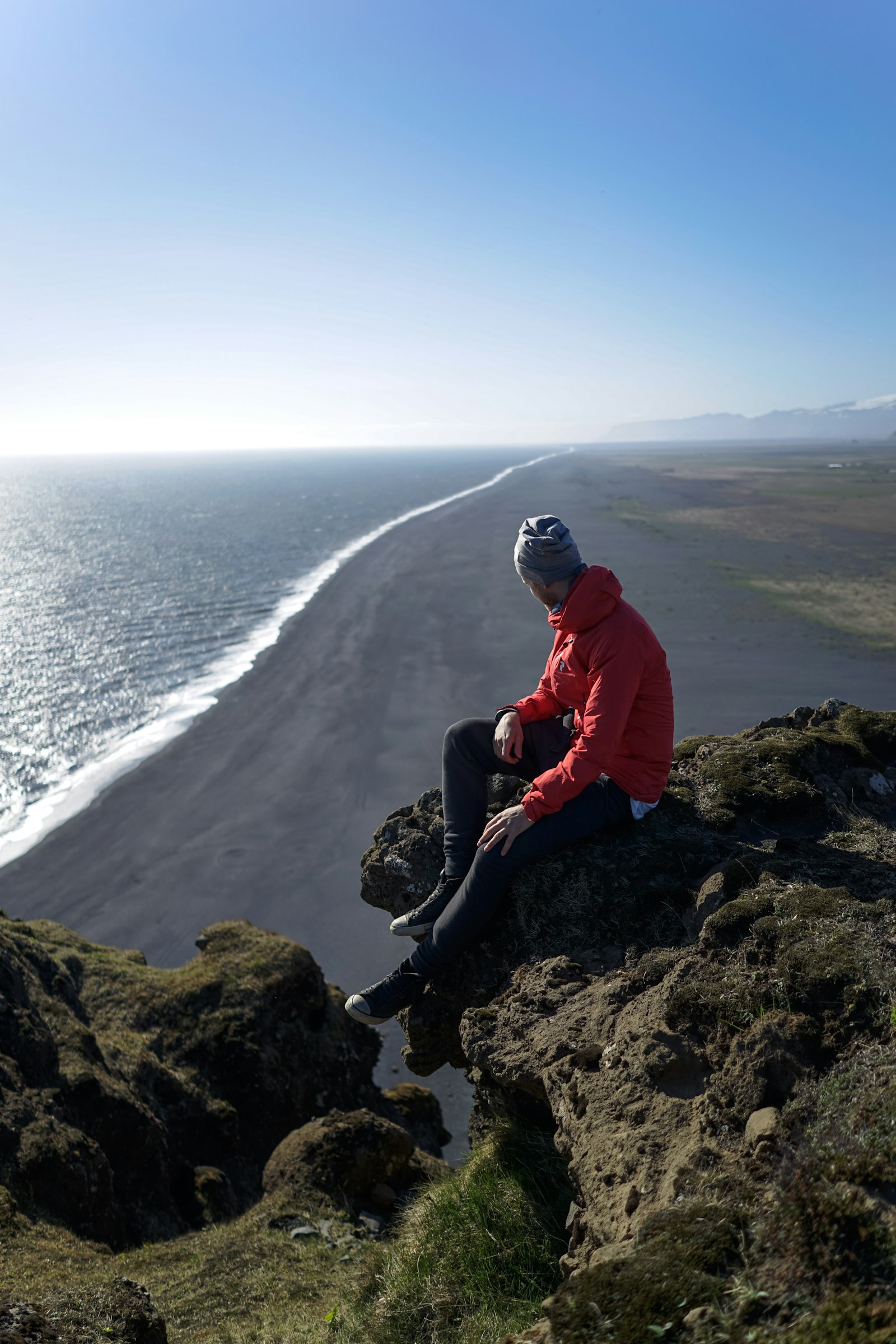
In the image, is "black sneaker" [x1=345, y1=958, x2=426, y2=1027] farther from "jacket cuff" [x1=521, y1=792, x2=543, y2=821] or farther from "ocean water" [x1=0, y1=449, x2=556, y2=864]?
"ocean water" [x1=0, y1=449, x2=556, y2=864]

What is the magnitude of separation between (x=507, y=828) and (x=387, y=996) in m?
1.40

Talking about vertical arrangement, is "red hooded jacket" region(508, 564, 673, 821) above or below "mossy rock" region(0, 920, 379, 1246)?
above

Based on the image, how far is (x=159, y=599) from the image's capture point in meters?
44.0

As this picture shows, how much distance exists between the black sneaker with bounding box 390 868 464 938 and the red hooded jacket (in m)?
0.84

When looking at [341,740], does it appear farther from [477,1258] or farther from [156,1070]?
[477,1258]

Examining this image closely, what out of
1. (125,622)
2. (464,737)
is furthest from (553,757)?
(125,622)

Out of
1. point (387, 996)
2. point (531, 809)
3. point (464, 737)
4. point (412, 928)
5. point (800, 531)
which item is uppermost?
point (800, 531)

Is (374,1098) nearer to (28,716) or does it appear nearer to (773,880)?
(773,880)

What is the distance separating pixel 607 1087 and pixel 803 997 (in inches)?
38.7

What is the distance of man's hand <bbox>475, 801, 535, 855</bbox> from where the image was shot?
451 cm

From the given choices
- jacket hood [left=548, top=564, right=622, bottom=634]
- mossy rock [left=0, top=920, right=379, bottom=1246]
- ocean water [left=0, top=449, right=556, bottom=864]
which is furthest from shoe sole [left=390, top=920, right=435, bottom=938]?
ocean water [left=0, top=449, right=556, bottom=864]

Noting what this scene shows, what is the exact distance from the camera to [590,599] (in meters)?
4.57

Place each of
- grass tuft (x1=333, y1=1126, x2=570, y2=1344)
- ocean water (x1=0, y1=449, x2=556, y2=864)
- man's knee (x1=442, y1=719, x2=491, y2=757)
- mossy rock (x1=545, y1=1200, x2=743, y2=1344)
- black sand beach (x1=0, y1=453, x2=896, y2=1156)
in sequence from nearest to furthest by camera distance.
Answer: mossy rock (x1=545, y1=1200, x2=743, y2=1344) < grass tuft (x1=333, y1=1126, x2=570, y2=1344) < man's knee (x1=442, y1=719, x2=491, y2=757) < black sand beach (x1=0, y1=453, x2=896, y2=1156) < ocean water (x1=0, y1=449, x2=556, y2=864)

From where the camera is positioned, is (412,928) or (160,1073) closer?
(412,928)
